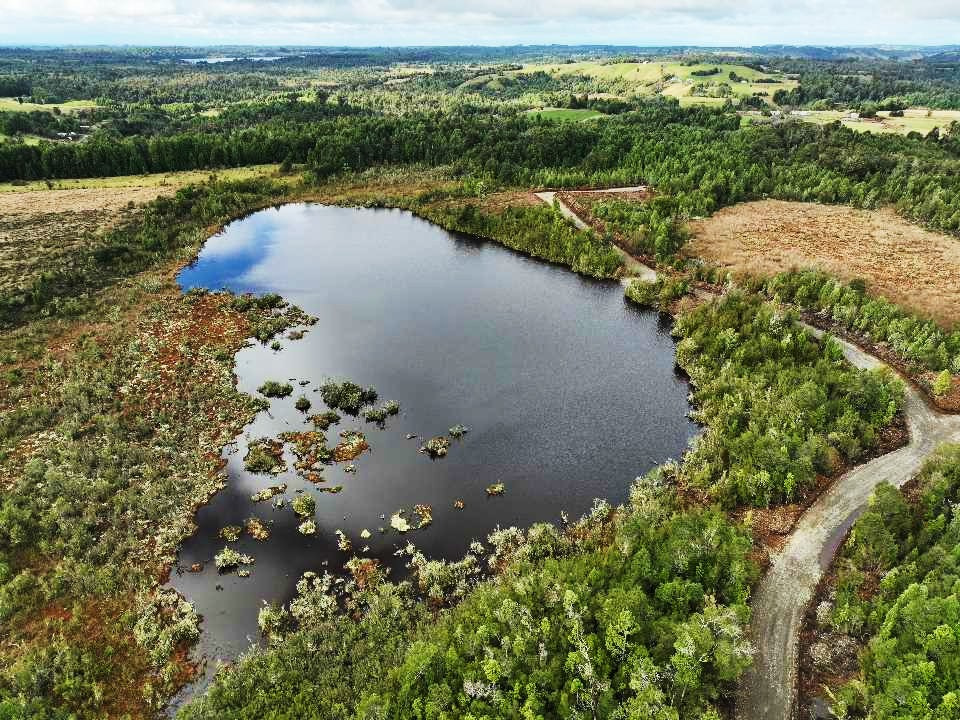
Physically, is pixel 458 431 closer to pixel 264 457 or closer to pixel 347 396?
pixel 347 396

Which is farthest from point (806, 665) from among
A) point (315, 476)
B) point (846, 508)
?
point (315, 476)

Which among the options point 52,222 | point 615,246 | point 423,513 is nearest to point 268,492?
point 423,513

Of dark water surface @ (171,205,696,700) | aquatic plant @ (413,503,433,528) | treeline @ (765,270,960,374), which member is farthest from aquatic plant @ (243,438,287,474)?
treeline @ (765,270,960,374)

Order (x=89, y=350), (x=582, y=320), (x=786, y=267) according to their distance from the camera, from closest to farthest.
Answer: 1. (x=89, y=350)
2. (x=582, y=320)
3. (x=786, y=267)

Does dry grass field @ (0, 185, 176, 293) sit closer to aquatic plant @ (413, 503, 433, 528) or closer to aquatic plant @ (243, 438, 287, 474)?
aquatic plant @ (243, 438, 287, 474)

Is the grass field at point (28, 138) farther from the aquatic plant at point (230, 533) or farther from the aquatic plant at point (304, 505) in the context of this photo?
the aquatic plant at point (304, 505)

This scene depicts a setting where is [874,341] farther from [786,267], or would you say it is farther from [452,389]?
[452,389]
